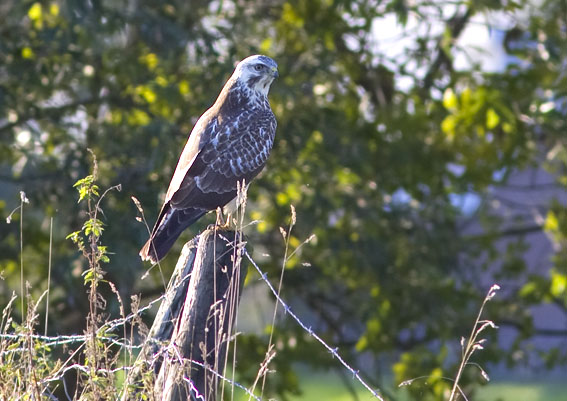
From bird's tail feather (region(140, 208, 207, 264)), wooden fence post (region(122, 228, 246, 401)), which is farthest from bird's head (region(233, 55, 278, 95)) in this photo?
wooden fence post (region(122, 228, 246, 401))

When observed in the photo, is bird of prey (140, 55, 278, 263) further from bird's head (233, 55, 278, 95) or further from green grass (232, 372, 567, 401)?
green grass (232, 372, 567, 401)

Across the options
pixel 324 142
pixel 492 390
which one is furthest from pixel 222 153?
pixel 492 390

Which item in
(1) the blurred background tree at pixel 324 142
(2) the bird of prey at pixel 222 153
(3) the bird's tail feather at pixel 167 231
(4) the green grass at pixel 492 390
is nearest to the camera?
(3) the bird's tail feather at pixel 167 231

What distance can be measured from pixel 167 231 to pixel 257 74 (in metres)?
1.15

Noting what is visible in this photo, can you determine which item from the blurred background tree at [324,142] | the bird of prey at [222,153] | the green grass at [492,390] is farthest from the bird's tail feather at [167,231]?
the green grass at [492,390]

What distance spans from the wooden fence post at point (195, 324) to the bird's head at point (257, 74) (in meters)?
1.78

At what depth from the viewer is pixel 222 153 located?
489cm

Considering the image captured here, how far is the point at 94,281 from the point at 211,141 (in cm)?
189

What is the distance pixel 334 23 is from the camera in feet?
28.0

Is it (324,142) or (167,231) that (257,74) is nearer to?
(167,231)

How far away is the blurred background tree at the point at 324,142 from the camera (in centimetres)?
759

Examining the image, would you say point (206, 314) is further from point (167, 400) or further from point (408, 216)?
point (408, 216)

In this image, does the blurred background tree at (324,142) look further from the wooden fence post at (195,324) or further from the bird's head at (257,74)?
the wooden fence post at (195,324)

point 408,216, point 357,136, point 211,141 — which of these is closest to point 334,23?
point 357,136
